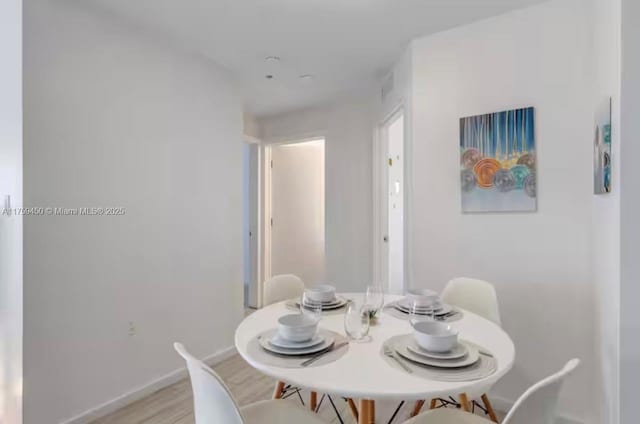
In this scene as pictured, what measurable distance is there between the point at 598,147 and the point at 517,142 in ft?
1.41

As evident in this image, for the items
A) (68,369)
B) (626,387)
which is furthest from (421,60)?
(68,369)

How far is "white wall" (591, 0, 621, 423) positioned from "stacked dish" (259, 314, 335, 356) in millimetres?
1192

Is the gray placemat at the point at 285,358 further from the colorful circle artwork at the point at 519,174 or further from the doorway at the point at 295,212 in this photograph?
the doorway at the point at 295,212

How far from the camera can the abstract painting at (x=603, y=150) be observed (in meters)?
1.49

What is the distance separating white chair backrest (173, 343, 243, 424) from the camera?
92 cm

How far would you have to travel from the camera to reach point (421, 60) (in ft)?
7.84

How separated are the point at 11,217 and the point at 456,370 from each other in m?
2.16

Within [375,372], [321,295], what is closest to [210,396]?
[375,372]

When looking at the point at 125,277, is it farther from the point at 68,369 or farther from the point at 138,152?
the point at 138,152

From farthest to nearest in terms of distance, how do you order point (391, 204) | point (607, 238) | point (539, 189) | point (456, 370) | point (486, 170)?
point (391, 204)
point (486, 170)
point (539, 189)
point (607, 238)
point (456, 370)

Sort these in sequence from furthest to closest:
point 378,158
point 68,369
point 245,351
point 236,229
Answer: point 378,158 → point 236,229 → point 68,369 → point 245,351

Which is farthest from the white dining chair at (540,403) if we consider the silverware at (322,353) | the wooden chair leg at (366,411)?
the silverware at (322,353)

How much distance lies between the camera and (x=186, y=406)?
216 cm

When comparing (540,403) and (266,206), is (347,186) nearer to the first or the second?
(266,206)
